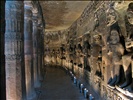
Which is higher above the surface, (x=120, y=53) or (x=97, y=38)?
(x=97, y=38)

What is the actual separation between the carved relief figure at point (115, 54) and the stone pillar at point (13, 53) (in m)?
2.93

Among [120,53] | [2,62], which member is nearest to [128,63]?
[120,53]

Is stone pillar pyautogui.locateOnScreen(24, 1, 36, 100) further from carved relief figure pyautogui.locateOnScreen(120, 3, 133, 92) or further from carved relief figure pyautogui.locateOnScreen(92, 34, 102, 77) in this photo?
carved relief figure pyautogui.locateOnScreen(120, 3, 133, 92)

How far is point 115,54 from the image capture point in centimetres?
622

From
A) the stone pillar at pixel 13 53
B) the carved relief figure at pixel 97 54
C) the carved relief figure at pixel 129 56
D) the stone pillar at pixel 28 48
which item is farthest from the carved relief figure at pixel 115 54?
the stone pillar at pixel 28 48

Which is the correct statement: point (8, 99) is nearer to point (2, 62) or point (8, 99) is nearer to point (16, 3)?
point (16, 3)

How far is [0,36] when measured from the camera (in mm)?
2215

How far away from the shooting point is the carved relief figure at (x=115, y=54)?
612cm

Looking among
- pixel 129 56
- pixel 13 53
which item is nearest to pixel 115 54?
pixel 129 56

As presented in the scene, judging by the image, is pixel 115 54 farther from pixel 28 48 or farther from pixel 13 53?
pixel 28 48

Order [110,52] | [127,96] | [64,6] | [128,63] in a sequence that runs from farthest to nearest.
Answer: [64,6], [110,52], [128,63], [127,96]

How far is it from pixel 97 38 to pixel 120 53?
2688 millimetres

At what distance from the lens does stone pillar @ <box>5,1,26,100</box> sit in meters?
5.43

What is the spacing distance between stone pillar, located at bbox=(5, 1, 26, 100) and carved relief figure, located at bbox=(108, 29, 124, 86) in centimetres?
293
